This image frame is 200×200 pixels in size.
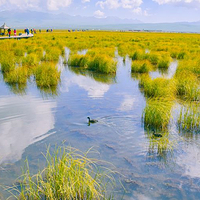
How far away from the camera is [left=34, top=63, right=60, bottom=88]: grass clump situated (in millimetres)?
12750

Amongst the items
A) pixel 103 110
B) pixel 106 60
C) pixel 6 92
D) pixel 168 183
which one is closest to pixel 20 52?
pixel 106 60

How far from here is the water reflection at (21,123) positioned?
6.39 meters

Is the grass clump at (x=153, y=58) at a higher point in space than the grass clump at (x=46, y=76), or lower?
higher

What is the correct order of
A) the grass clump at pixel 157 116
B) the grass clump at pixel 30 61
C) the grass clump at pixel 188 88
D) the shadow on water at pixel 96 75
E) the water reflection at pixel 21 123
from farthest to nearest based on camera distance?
the grass clump at pixel 30 61, the shadow on water at pixel 96 75, the grass clump at pixel 188 88, the grass clump at pixel 157 116, the water reflection at pixel 21 123

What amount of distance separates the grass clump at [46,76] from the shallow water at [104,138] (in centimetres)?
91

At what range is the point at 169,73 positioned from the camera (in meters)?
16.7

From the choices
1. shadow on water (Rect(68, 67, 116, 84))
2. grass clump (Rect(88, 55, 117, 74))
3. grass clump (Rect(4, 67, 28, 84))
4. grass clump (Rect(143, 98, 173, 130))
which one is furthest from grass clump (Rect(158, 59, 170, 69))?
grass clump (Rect(143, 98, 173, 130))

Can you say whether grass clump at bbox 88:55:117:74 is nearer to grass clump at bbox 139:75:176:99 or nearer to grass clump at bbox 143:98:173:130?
grass clump at bbox 139:75:176:99

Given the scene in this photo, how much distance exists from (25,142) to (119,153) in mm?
2579

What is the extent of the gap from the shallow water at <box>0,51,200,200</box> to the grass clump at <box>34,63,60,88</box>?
91cm

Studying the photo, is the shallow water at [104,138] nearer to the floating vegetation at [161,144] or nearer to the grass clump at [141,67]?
the floating vegetation at [161,144]

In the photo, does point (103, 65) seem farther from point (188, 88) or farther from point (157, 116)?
point (157, 116)

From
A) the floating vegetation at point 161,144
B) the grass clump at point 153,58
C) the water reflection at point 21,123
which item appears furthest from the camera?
the grass clump at point 153,58

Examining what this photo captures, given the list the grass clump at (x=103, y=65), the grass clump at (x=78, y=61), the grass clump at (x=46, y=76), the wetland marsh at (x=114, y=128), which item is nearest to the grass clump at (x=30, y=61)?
the grass clump at (x=78, y=61)
